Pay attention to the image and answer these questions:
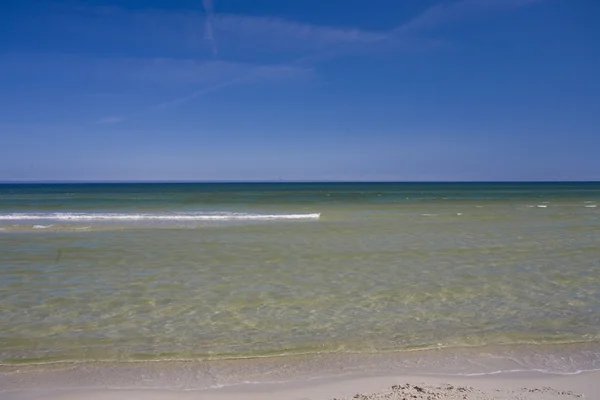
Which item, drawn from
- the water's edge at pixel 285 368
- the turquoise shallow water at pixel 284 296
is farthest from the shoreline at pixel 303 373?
the turquoise shallow water at pixel 284 296

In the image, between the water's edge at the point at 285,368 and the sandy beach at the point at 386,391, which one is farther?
the water's edge at the point at 285,368

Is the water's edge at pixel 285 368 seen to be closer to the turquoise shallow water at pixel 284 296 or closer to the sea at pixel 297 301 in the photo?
the sea at pixel 297 301

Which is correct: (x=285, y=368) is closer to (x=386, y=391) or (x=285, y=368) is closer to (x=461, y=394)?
(x=386, y=391)

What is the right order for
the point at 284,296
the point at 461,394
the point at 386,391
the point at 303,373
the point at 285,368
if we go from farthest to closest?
the point at 284,296 → the point at 285,368 → the point at 303,373 → the point at 386,391 → the point at 461,394

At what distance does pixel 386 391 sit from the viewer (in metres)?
4.83

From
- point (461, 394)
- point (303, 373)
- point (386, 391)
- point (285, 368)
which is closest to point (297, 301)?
point (285, 368)

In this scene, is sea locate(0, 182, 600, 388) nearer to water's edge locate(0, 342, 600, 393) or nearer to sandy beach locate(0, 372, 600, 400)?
water's edge locate(0, 342, 600, 393)

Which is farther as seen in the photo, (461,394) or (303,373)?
(303,373)

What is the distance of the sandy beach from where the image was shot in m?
4.70

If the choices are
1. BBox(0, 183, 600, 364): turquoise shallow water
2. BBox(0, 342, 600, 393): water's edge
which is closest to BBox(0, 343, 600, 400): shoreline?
BBox(0, 342, 600, 393): water's edge

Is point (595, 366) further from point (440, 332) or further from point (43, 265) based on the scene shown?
point (43, 265)

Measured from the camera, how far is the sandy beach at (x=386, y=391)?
4.70 metres

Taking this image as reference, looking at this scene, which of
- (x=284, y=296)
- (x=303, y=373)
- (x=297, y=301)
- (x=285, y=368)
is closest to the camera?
(x=303, y=373)

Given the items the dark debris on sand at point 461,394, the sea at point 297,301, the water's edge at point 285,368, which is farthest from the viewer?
the sea at point 297,301
